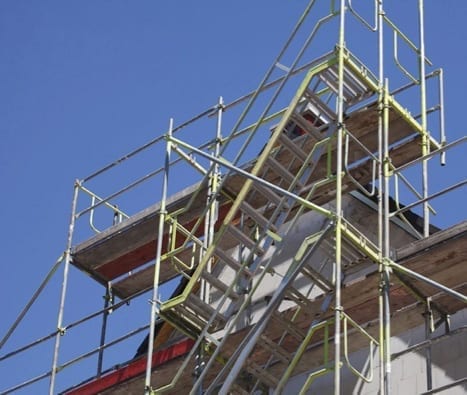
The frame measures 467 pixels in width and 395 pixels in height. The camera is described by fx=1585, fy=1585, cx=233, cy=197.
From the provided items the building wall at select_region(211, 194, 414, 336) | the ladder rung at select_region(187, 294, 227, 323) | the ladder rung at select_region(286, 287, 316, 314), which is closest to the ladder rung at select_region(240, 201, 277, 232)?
the building wall at select_region(211, 194, 414, 336)

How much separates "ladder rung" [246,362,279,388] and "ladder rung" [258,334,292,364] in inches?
11.2

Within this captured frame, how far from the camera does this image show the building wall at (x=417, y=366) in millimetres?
17766

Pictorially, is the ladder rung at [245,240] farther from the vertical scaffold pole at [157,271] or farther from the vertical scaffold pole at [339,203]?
the vertical scaffold pole at [339,203]

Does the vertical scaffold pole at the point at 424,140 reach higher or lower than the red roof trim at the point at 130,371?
higher

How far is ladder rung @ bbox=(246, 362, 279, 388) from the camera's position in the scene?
18.4 m

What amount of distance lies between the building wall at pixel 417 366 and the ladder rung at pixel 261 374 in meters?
0.78

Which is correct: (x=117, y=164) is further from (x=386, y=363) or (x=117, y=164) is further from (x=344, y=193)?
(x=386, y=363)

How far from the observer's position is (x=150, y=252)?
22094 millimetres

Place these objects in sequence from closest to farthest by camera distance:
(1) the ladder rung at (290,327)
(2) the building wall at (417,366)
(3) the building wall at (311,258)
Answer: (2) the building wall at (417,366)
(1) the ladder rung at (290,327)
(3) the building wall at (311,258)

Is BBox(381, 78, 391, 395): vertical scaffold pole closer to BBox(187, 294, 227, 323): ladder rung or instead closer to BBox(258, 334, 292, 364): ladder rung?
BBox(258, 334, 292, 364): ladder rung

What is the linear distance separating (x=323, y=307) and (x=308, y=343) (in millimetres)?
485

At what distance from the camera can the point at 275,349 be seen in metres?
18.3

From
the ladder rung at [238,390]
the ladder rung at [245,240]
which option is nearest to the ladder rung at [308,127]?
the ladder rung at [245,240]

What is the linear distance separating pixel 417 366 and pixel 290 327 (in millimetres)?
1525
